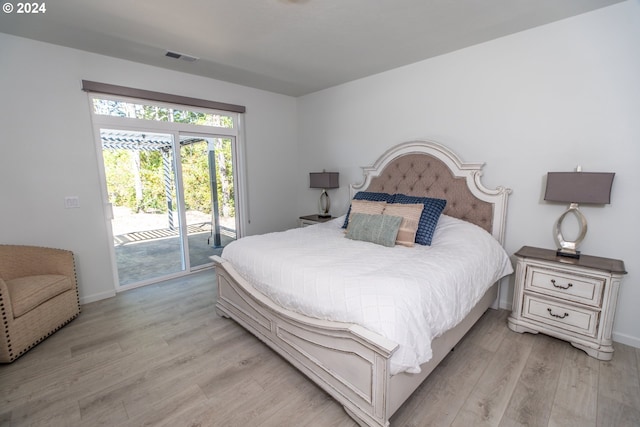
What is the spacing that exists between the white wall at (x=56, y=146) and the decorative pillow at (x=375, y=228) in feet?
8.91

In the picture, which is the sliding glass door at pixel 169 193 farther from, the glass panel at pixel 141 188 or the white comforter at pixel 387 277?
the white comforter at pixel 387 277

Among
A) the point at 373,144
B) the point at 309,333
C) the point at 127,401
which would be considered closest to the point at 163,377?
the point at 127,401

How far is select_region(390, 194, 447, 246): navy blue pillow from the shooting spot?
254 centimetres

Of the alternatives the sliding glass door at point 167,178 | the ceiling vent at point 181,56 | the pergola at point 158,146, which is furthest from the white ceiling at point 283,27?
the pergola at point 158,146

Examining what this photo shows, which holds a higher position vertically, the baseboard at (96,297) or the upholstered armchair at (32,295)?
the upholstered armchair at (32,295)

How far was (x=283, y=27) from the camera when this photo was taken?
2.35 meters

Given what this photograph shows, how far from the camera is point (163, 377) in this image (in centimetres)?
194

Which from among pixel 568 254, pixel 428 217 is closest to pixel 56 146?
pixel 428 217

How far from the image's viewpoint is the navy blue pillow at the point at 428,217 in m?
2.54

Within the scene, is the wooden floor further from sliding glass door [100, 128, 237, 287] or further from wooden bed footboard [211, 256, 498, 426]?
sliding glass door [100, 128, 237, 287]

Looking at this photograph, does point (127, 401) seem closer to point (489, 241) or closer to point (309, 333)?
point (309, 333)

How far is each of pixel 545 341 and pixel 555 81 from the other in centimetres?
218

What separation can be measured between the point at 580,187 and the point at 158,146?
172 inches

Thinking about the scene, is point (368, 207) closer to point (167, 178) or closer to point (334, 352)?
point (334, 352)
